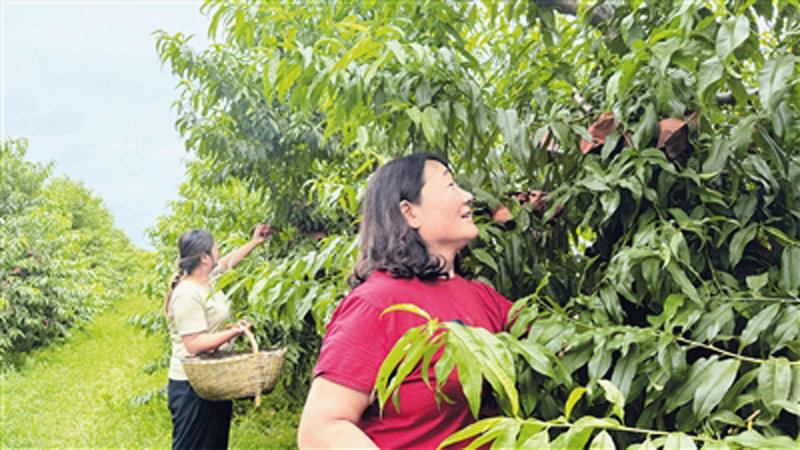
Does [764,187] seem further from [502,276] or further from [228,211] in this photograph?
[228,211]

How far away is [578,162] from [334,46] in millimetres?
689

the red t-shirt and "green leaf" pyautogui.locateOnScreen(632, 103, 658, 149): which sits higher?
"green leaf" pyautogui.locateOnScreen(632, 103, 658, 149)

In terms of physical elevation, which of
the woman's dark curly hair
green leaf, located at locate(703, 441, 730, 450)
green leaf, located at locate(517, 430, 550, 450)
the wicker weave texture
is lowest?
the wicker weave texture

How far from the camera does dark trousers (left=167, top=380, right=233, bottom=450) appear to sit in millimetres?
3455

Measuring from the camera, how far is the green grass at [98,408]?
18.8ft

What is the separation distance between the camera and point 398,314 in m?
1.26

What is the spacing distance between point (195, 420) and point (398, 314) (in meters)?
2.57

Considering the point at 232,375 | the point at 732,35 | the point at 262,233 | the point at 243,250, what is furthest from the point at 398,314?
the point at 262,233

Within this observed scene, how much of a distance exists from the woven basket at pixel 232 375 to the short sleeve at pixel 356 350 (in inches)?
80.1

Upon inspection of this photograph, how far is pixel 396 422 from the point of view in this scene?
1256 mm

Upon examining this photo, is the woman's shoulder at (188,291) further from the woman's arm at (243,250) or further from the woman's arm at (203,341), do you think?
the woman's arm at (243,250)

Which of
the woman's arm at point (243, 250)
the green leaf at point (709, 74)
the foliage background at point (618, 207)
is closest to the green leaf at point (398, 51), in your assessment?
the foliage background at point (618, 207)

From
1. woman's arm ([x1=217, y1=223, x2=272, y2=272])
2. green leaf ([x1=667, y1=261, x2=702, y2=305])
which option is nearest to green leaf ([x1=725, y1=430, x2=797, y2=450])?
green leaf ([x1=667, y1=261, x2=702, y2=305])

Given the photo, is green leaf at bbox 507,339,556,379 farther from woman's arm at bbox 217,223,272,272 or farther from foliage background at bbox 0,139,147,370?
foliage background at bbox 0,139,147,370
